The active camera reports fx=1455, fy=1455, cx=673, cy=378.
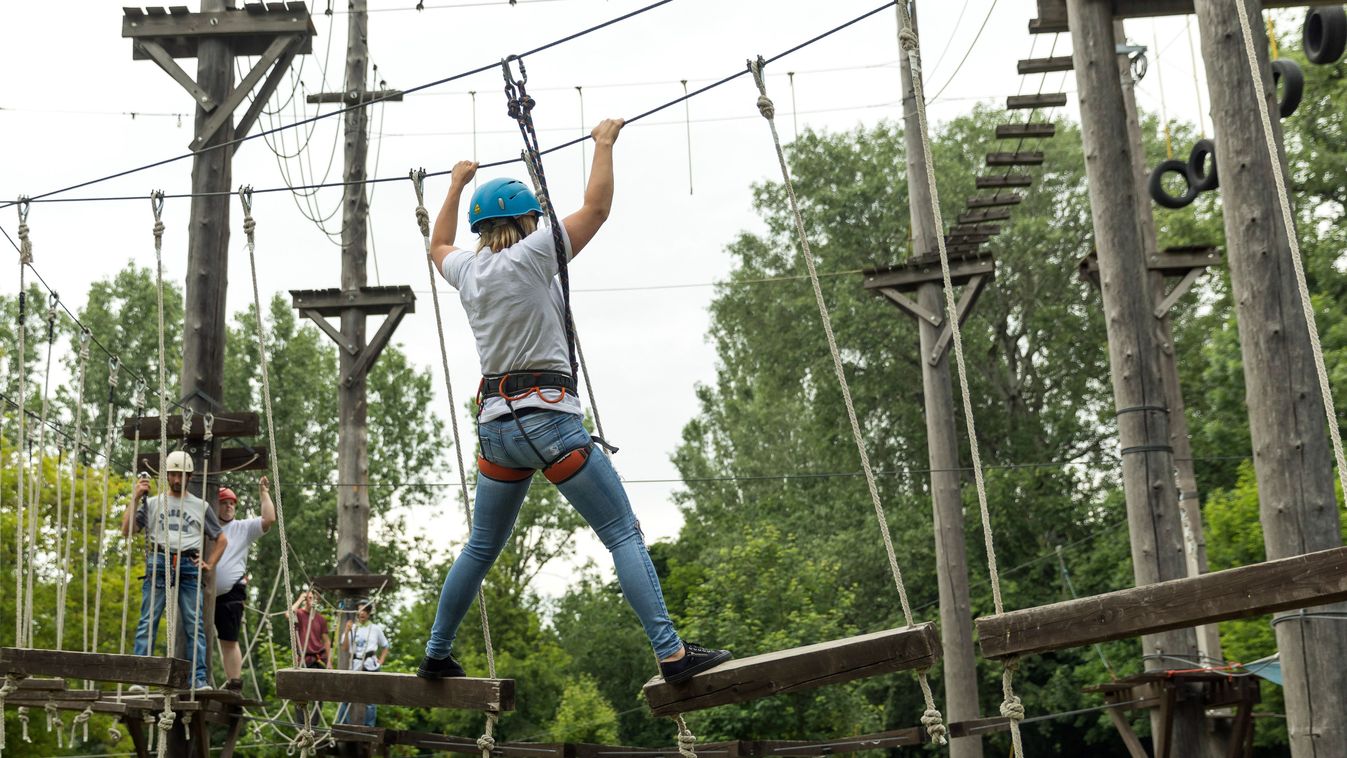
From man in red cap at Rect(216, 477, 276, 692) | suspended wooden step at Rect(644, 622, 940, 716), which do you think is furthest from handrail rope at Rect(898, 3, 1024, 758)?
man in red cap at Rect(216, 477, 276, 692)

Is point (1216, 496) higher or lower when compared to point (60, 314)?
lower

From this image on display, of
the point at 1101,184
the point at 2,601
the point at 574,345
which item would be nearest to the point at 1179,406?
the point at 1101,184

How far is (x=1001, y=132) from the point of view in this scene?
12.6m

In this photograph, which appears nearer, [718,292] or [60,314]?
[718,292]

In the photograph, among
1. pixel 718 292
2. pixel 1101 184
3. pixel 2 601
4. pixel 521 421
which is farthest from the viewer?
pixel 718 292

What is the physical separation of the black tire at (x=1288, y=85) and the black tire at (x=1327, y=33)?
16 centimetres

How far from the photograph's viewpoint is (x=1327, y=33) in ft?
23.1

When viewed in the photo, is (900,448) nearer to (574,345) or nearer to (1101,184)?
(1101,184)

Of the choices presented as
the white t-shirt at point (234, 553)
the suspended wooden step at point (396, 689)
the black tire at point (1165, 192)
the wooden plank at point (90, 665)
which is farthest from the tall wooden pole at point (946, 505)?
the suspended wooden step at point (396, 689)

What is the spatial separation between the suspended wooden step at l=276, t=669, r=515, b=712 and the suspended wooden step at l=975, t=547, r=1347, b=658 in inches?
55.8

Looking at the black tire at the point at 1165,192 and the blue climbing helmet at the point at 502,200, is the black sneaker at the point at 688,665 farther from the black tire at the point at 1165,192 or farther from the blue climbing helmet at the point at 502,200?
the black tire at the point at 1165,192

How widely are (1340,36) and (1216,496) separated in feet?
47.0

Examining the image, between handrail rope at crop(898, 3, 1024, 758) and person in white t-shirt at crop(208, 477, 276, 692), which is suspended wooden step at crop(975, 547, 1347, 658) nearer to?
handrail rope at crop(898, 3, 1024, 758)

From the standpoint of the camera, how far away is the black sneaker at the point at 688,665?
12.6 feet
